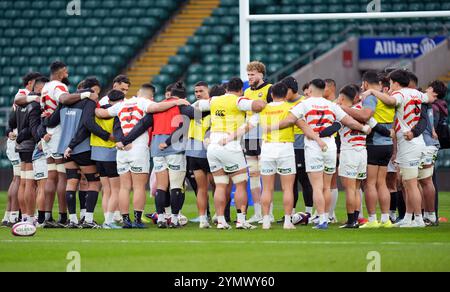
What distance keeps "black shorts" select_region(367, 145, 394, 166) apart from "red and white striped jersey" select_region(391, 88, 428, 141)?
1.02ft

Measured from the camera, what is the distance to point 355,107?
1466 cm

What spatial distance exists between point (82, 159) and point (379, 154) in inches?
160

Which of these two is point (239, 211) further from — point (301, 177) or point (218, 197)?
point (301, 177)

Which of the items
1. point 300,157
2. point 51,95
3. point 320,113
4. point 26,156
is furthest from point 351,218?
point 26,156

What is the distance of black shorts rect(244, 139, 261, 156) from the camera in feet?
50.7

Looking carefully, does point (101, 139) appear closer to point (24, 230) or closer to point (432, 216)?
point (24, 230)

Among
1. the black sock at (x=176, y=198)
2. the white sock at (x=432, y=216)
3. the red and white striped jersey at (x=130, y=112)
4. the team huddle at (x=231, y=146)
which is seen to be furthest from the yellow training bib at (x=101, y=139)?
the white sock at (x=432, y=216)

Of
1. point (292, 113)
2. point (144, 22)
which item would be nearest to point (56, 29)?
point (144, 22)

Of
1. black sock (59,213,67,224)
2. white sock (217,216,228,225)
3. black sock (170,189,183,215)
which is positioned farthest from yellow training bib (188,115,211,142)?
black sock (59,213,67,224)

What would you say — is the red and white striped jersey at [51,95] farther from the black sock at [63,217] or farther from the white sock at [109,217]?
the white sock at [109,217]

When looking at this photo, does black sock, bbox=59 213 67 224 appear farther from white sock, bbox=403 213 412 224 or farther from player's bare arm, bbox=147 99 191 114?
white sock, bbox=403 213 412 224

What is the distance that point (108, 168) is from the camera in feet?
49.2

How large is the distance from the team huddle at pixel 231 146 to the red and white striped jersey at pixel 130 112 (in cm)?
2

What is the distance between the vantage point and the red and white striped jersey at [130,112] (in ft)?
48.6
